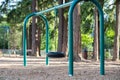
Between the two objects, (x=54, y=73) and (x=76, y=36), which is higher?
(x=76, y=36)

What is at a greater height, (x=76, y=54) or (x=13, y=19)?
(x=13, y=19)

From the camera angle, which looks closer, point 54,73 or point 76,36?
point 54,73

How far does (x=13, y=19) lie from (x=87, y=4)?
9.80 metres

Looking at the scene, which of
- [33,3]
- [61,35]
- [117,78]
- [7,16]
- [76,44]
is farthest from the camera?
[7,16]

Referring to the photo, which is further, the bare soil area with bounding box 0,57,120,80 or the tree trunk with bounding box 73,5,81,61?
the tree trunk with bounding box 73,5,81,61

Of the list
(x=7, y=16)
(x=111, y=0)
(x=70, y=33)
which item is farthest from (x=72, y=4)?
(x=7, y=16)

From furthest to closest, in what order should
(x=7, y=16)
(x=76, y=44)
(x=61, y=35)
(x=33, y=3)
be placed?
(x=7, y=16)
(x=33, y=3)
(x=61, y=35)
(x=76, y=44)

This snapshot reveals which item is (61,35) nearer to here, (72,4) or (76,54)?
(76,54)

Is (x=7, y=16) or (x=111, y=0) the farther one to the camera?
(x=7, y=16)

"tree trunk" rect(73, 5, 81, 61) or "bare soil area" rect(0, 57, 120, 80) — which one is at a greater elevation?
"tree trunk" rect(73, 5, 81, 61)

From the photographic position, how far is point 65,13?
2508 cm

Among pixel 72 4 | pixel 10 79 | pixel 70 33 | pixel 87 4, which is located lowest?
pixel 10 79

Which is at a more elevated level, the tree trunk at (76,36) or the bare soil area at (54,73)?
the tree trunk at (76,36)

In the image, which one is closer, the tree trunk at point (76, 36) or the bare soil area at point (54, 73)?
the bare soil area at point (54, 73)
